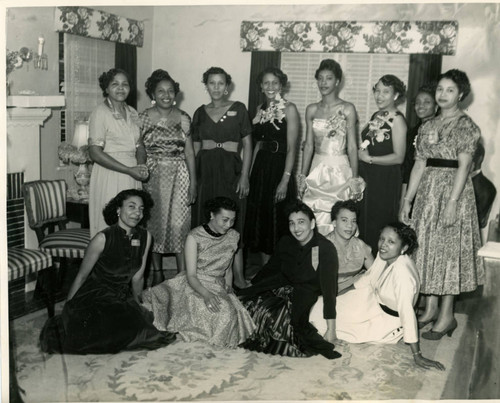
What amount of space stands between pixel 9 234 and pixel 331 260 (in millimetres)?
1811

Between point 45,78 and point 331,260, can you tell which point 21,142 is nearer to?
point 45,78

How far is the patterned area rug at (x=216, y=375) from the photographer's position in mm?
2811

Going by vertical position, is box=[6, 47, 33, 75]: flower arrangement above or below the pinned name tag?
above

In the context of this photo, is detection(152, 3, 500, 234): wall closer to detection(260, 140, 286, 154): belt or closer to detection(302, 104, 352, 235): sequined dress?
detection(302, 104, 352, 235): sequined dress

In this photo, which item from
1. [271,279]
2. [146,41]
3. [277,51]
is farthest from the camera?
[277,51]

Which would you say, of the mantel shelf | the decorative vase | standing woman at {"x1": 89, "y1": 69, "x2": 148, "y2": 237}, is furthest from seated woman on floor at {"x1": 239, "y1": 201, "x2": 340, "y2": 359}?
the mantel shelf

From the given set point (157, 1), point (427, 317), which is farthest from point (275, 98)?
point (427, 317)

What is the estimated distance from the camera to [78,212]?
3.98 m

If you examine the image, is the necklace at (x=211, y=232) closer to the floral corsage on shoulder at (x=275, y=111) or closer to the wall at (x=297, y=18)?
the floral corsage on shoulder at (x=275, y=111)

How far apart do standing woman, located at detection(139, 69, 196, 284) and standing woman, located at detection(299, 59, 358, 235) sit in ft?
2.43

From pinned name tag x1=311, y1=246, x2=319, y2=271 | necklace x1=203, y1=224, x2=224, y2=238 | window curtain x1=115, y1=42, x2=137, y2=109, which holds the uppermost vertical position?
window curtain x1=115, y1=42, x2=137, y2=109

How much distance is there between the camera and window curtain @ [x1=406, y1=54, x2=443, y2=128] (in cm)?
466

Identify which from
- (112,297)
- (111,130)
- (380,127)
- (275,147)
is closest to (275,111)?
(275,147)

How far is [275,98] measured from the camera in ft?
12.9
